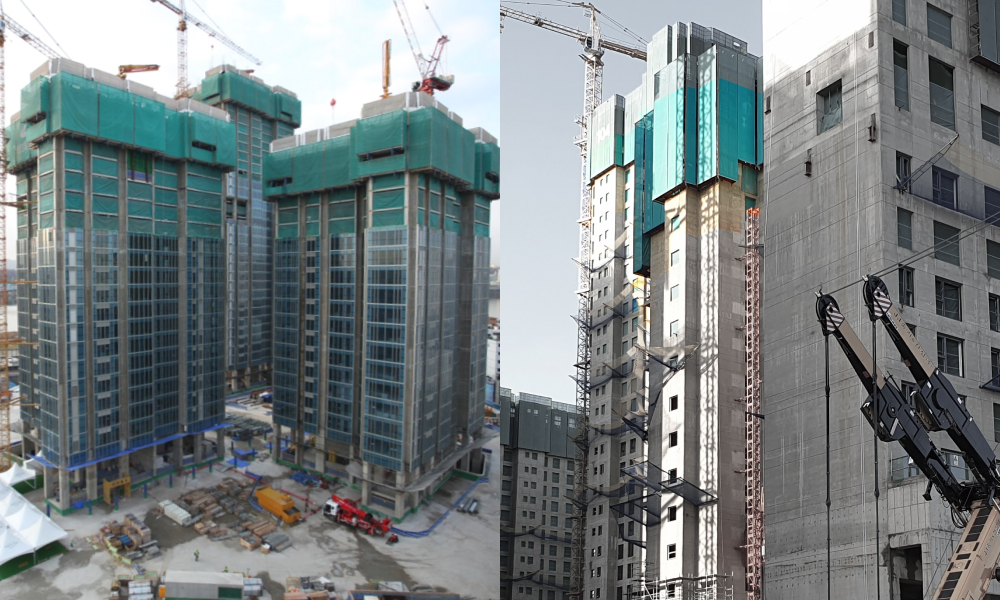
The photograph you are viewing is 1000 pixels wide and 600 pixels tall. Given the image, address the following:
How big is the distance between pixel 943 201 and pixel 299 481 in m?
16.9

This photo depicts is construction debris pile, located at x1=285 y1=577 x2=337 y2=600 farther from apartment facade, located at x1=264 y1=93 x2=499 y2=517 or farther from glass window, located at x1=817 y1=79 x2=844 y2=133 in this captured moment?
glass window, located at x1=817 y1=79 x2=844 y2=133

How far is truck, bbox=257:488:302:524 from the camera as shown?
17531 mm

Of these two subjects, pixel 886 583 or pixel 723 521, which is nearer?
pixel 886 583

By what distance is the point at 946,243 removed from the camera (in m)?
12.8

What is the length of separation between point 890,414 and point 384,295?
1202 centimetres

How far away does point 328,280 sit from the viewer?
19312mm

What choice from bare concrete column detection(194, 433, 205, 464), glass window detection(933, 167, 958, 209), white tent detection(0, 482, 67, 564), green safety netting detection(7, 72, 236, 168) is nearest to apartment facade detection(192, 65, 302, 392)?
green safety netting detection(7, 72, 236, 168)

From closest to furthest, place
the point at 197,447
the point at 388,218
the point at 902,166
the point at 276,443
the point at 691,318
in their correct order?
the point at 902,166 < the point at 388,218 < the point at 691,318 < the point at 197,447 < the point at 276,443

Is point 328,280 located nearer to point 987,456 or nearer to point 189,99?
point 189,99

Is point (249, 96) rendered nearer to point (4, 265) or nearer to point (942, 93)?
point (4, 265)

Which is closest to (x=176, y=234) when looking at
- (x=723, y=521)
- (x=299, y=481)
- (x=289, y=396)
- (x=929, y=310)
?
(x=289, y=396)

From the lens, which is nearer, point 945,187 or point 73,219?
point 945,187

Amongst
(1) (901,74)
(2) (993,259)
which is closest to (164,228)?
(1) (901,74)

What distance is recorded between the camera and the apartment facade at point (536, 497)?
24.6 m
